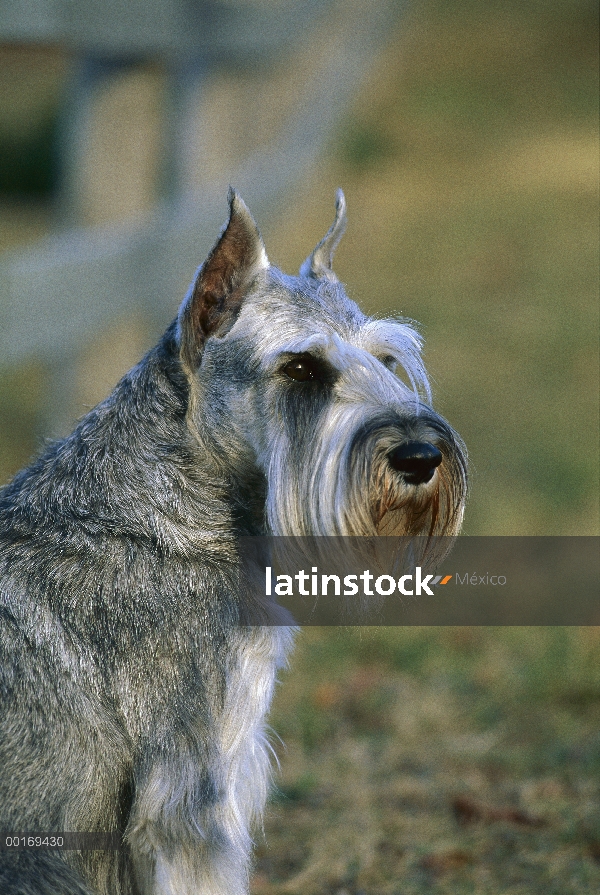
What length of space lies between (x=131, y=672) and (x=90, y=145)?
383cm

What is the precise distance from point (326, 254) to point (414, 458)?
39.6 inches

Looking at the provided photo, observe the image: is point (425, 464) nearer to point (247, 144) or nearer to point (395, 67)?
point (247, 144)

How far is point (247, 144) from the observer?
725 cm

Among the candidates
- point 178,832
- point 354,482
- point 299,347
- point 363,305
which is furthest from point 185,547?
point 363,305

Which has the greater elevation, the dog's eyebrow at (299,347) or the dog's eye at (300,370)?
the dog's eyebrow at (299,347)

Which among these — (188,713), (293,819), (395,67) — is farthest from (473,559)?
(395,67)

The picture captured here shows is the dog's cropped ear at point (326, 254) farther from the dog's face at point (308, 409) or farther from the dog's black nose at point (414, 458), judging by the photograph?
the dog's black nose at point (414, 458)

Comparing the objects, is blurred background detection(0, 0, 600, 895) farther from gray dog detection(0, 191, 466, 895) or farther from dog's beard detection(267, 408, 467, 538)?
dog's beard detection(267, 408, 467, 538)

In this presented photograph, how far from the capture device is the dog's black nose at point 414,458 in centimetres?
320

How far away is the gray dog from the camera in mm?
3117

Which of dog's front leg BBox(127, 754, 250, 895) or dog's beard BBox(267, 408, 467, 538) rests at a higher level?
dog's beard BBox(267, 408, 467, 538)

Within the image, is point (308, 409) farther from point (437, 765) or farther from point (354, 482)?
Result: point (437, 765)

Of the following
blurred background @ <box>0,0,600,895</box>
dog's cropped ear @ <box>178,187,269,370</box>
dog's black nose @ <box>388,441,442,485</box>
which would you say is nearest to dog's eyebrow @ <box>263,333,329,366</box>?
dog's cropped ear @ <box>178,187,269,370</box>

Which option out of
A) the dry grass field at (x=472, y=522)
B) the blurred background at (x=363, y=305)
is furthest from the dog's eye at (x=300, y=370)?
the dry grass field at (x=472, y=522)
